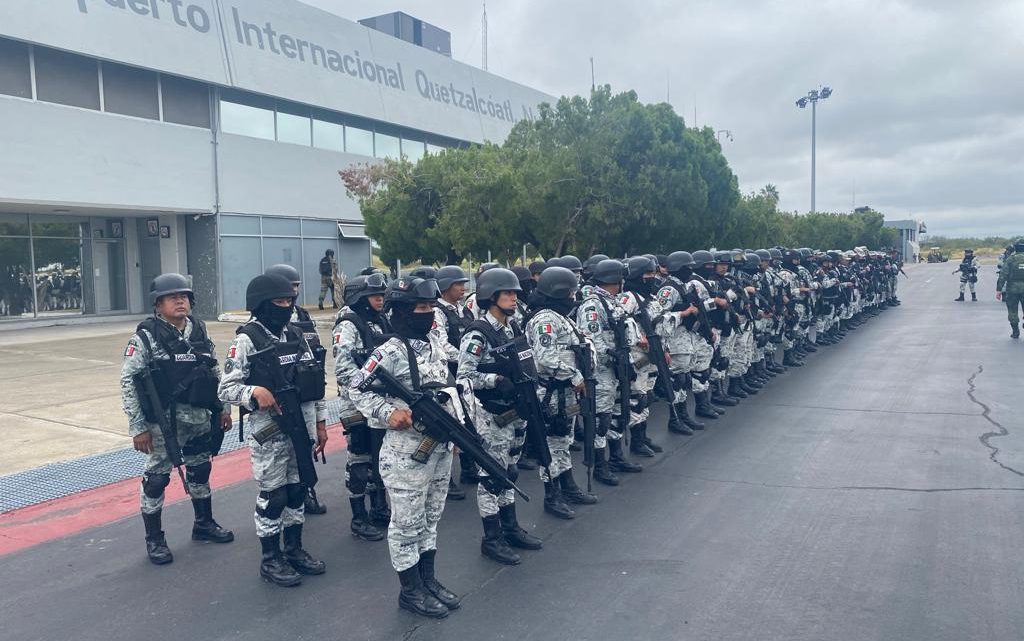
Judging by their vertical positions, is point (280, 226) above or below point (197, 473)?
above

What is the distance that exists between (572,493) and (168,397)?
9.89 feet

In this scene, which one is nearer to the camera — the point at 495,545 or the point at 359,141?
the point at 495,545

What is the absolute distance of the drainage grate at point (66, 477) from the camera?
639cm

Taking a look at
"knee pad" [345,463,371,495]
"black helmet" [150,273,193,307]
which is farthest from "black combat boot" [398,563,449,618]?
"black helmet" [150,273,193,307]

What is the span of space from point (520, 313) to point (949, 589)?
4030 millimetres

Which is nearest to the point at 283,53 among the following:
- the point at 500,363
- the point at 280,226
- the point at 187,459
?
the point at 280,226

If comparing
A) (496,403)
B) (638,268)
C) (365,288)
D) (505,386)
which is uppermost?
(638,268)

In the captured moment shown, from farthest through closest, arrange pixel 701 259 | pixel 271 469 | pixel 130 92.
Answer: pixel 130 92, pixel 701 259, pixel 271 469

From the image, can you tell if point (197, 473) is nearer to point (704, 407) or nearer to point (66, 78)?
point (704, 407)

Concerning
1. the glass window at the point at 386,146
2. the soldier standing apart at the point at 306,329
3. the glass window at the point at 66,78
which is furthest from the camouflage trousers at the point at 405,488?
the glass window at the point at 386,146

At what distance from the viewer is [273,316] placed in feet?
15.5

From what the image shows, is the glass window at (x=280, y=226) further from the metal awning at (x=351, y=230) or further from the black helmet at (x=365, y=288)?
the black helmet at (x=365, y=288)

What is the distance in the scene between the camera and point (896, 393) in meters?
10.4

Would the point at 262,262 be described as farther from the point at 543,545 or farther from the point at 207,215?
the point at 543,545
